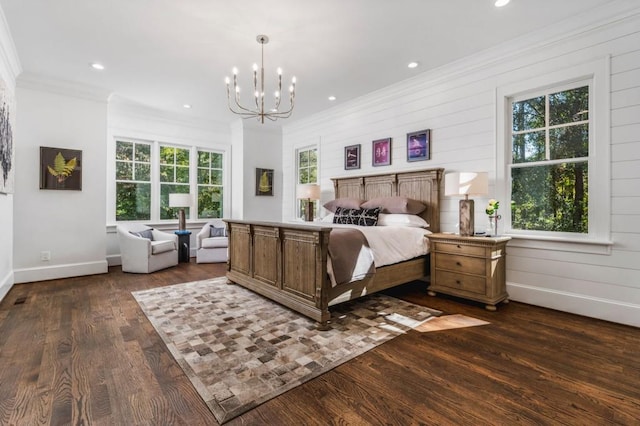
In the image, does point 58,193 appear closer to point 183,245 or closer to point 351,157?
point 183,245

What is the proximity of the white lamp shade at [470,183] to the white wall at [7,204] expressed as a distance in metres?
4.98

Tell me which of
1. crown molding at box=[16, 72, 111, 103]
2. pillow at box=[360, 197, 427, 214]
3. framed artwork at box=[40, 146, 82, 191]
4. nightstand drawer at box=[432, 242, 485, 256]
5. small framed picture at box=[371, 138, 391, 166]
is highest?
crown molding at box=[16, 72, 111, 103]

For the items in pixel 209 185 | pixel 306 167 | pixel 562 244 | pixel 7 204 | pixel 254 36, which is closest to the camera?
pixel 562 244

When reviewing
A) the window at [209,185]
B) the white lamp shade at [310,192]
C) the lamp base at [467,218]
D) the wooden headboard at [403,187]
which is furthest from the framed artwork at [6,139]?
the lamp base at [467,218]

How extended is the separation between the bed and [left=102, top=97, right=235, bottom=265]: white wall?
2.67 meters

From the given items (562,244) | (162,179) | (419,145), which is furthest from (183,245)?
(562,244)

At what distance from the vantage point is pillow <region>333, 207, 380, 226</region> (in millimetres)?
4069

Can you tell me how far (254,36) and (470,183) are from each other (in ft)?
9.35

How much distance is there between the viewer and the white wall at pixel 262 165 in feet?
21.2

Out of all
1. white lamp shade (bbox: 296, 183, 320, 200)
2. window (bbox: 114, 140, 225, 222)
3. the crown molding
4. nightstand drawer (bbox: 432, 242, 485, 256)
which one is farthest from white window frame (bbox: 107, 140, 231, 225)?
nightstand drawer (bbox: 432, 242, 485, 256)

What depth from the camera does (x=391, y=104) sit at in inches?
183

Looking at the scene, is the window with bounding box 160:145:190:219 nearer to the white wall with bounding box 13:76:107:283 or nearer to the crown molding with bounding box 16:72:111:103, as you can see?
the white wall with bounding box 13:76:107:283

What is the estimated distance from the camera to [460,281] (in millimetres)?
3318

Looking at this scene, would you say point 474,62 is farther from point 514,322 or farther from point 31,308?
point 31,308
